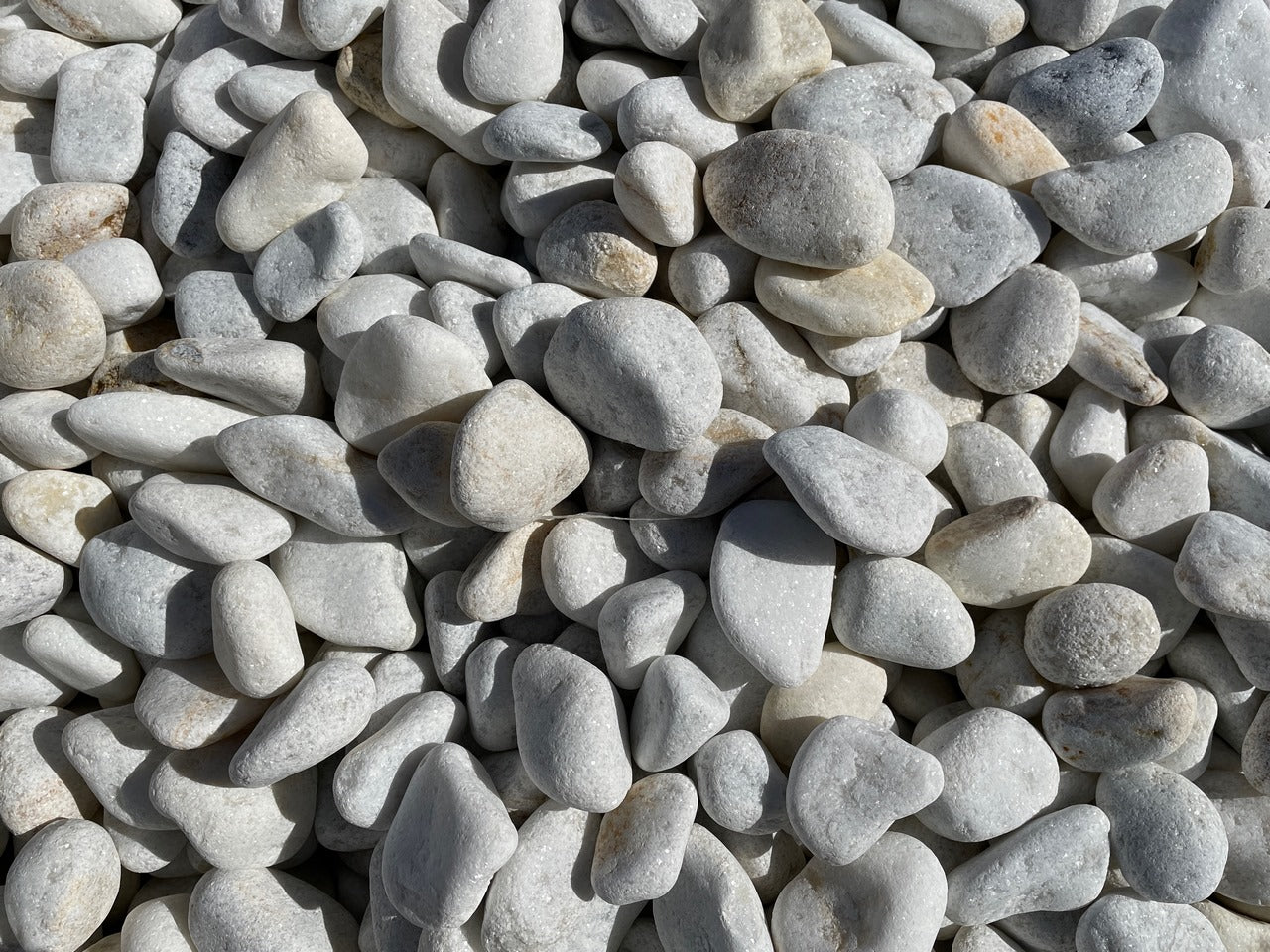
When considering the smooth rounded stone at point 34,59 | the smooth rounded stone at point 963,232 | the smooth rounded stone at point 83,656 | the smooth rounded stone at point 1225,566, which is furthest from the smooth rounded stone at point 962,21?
the smooth rounded stone at point 83,656

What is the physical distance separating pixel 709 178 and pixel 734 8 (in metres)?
0.26

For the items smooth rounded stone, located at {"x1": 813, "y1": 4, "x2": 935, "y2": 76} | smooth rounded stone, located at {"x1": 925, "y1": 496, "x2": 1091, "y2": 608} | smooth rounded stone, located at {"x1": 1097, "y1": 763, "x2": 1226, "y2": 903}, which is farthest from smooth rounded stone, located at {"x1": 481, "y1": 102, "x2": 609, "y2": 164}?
smooth rounded stone, located at {"x1": 1097, "y1": 763, "x2": 1226, "y2": 903}

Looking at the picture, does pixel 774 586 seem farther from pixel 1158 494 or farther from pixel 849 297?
pixel 1158 494

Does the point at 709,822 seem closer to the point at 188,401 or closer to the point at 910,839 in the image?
the point at 910,839

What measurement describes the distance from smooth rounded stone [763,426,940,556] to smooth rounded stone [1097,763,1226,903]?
37 cm

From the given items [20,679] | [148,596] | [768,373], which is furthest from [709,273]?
[20,679]

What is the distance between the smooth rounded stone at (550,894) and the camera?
45.8 inches

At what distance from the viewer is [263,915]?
1237mm

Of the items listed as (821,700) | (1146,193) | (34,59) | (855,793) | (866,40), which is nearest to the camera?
(855,793)

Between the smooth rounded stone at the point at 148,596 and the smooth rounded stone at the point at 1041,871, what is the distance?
1.00m

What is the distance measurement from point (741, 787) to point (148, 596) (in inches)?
31.4

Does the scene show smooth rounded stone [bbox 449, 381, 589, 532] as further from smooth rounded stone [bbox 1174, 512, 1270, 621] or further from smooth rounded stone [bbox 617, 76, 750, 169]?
smooth rounded stone [bbox 1174, 512, 1270, 621]

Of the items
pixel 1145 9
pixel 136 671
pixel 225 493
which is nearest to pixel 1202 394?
pixel 1145 9

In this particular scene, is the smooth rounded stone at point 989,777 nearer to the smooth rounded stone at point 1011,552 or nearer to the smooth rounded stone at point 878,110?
the smooth rounded stone at point 1011,552
